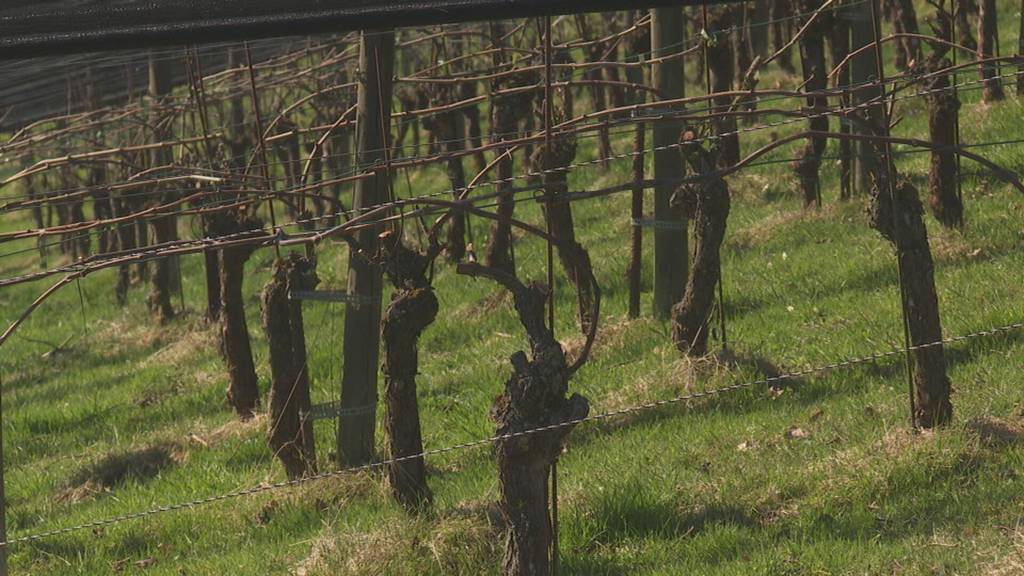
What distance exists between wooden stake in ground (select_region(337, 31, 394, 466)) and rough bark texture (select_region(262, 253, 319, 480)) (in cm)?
30

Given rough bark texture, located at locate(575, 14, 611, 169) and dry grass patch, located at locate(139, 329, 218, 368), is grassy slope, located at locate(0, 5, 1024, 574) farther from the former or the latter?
rough bark texture, located at locate(575, 14, 611, 169)

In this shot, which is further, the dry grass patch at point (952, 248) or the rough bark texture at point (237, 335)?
the rough bark texture at point (237, 335)

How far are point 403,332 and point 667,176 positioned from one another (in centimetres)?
303

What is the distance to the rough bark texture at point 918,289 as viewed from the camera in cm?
577

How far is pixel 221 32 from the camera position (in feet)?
16.2

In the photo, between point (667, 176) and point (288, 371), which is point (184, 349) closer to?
point (288, 371)

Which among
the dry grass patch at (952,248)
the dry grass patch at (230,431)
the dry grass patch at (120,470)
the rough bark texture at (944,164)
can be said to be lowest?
the dry grass patch at (120,470)

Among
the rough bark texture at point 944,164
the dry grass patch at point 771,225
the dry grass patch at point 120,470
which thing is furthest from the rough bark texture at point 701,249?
the dry grass patch at point 120,470

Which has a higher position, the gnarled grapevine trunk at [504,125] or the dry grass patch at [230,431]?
the gnarled grapevine trunk at [504,125]

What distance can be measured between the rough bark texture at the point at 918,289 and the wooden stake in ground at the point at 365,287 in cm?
231

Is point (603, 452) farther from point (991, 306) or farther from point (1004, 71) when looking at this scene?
point (1004, 71)

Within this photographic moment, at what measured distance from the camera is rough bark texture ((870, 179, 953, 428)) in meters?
5.77

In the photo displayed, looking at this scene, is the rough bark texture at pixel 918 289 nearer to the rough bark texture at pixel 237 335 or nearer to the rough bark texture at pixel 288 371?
the rough bark texture at pixel 288 371

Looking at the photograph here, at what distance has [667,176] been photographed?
833cm
